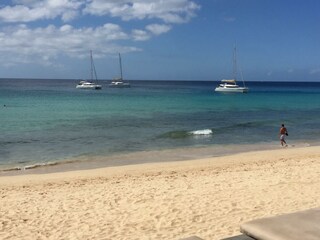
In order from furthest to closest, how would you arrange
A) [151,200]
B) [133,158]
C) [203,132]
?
1. [203,132]
2. [133,158]
3. [151,200]

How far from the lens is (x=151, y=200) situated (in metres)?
10.4

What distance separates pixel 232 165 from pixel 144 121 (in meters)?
21.9

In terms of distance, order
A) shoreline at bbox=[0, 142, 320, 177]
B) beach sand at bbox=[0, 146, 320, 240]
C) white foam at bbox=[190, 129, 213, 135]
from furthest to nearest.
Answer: white foam at bbox=[190, 129, 213, 135], shoreline at bbox=[0, 142, 320, 177], beach sand at bbox=[0, 146, 320, 240]

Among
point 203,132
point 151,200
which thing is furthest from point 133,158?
point 203,132

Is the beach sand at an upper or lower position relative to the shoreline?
upper

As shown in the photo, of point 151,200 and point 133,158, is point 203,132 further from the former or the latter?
point 151,200

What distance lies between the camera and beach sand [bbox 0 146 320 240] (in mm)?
8219

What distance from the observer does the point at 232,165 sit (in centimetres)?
1695

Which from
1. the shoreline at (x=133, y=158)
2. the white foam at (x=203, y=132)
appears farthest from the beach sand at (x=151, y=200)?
the white foam at (x=203, y=132)

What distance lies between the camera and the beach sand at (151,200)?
8.22 metres

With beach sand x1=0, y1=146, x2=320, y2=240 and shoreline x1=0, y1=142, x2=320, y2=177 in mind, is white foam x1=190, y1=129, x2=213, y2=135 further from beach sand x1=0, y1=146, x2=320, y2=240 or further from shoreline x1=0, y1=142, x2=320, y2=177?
beach sand x1=0, y1=146, x2=320, y2=240

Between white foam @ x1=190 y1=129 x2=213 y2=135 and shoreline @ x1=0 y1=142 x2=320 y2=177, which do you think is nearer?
shoreline @ x1=0 y1=142 x2=320 y2=177

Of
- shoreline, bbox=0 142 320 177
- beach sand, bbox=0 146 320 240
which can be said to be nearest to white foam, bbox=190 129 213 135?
shoreline, bbox=0 142 320 177

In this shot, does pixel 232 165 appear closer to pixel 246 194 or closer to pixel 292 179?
pixel 292 179
